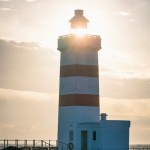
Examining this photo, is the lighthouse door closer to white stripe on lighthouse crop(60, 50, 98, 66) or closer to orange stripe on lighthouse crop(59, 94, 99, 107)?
orange stripe on lighthouse crop(59, 94, 99, 107)

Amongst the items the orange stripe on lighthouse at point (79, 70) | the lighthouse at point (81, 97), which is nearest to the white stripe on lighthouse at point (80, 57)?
the lighthouse at point (81, 97)

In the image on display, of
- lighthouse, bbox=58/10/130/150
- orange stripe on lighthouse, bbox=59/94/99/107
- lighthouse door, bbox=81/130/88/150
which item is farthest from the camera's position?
lighthouse door, bbox=81/130/88/150

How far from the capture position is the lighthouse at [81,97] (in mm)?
41250

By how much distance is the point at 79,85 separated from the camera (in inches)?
1640

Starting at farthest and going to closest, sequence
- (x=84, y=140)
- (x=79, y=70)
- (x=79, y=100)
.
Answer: (x=84, y=140) → (x=79, y=70) → (x=79, y=100)

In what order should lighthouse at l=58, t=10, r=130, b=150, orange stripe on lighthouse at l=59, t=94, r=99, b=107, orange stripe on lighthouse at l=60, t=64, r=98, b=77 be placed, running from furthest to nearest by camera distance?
orange stripe on lighthouse at l=60, t=64, r=98, b=77
orange stripe on lighthouse at l=59, t=94, r=99, b=107
lighthouse at l=58, t=10, r=130, b=150

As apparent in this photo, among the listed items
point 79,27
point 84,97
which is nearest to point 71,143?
point 84,97

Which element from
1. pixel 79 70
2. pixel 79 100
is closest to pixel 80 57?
pixel 79 70

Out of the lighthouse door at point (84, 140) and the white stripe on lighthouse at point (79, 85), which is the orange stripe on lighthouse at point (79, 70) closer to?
the white stripe on lighthouse at point (79, 85)

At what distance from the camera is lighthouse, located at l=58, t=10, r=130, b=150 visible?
4125 cm

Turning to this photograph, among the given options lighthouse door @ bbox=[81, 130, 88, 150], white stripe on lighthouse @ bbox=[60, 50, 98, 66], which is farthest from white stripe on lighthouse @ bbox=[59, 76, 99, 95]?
lighthouse door @ bbox=[81, 130, 88, 150]

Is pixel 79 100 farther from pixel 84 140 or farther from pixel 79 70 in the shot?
pixel 84 140

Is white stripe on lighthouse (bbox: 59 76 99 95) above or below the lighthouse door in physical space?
above

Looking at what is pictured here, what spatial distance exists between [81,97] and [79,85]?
0.99 meters
